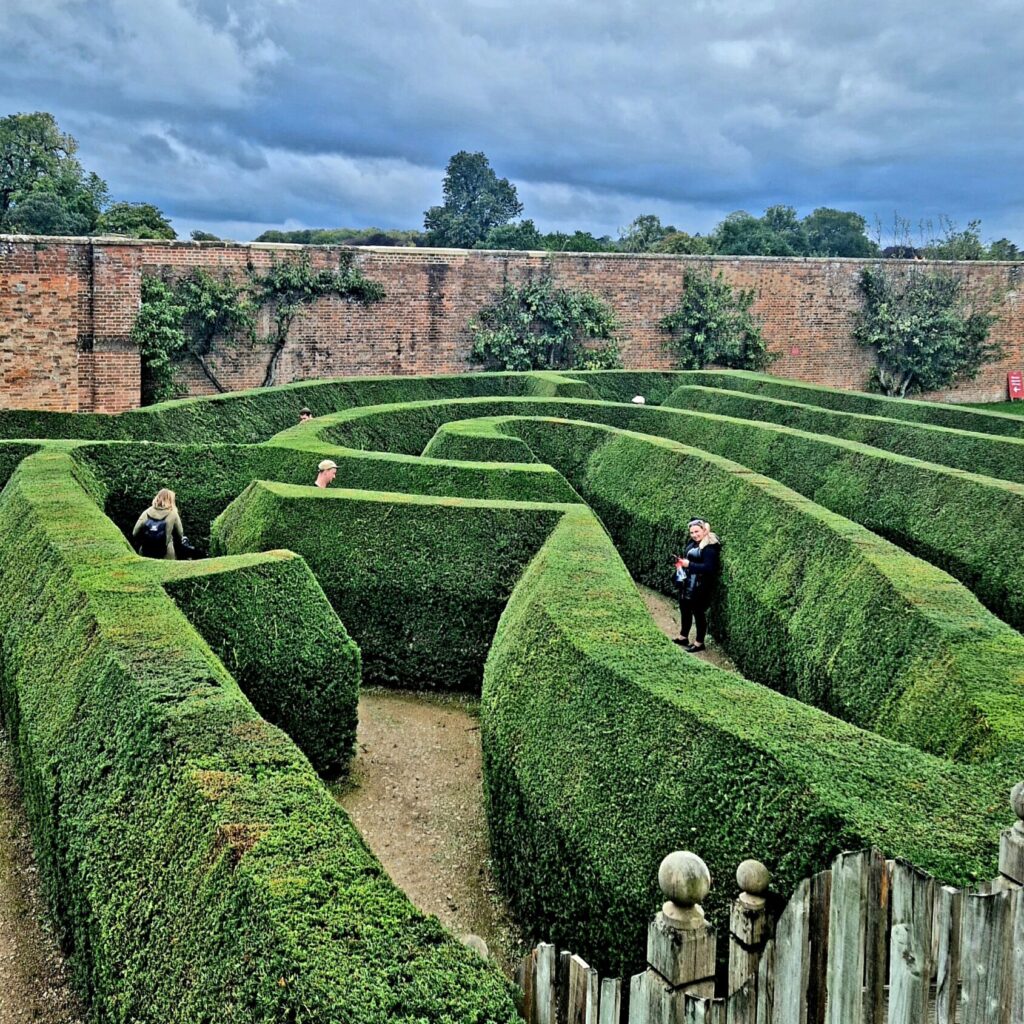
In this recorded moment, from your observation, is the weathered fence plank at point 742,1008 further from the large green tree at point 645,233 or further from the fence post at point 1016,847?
the large green tree at point 645,233

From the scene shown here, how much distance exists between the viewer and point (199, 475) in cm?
1246

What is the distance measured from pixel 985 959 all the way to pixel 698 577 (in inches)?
298

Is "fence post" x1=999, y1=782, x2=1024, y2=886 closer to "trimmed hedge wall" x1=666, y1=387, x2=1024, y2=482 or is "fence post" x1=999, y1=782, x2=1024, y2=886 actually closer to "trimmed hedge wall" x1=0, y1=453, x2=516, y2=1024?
"trimmed hedge wall" x1=0, y1=453, x2=516, y2=1024

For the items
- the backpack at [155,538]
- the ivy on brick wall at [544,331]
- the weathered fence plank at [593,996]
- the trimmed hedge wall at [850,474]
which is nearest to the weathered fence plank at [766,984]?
the weathered fence plank at [593,996]

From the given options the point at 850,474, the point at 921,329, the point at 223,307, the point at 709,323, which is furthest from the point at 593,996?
the point at 921,329

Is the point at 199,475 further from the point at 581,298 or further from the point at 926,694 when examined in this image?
the point at 581,298

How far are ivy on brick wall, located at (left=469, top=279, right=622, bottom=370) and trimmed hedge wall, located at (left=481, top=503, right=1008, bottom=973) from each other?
1981 centimetres

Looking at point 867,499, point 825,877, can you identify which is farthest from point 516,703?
point 867,499

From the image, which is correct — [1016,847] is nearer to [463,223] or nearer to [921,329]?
[921,329]

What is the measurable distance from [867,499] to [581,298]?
16.0 m

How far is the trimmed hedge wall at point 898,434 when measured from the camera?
1343cm

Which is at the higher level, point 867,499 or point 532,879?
point 867,499

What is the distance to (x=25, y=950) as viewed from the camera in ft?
18.4

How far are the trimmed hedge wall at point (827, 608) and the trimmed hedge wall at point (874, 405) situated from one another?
6541mm
